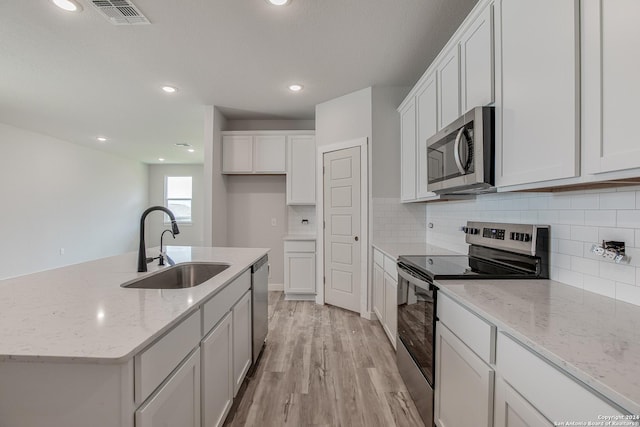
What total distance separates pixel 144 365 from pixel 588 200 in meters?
1.88

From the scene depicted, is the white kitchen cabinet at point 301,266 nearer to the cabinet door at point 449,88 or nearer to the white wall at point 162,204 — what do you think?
the cabinet door at point 449,88

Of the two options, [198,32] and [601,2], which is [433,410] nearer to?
[601,2]

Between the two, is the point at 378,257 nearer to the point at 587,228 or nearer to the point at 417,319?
the point at 417,319

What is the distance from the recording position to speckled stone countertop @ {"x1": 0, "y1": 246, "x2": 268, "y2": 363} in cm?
77

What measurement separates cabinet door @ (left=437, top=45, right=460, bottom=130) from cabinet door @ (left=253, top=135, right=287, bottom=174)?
8.41ft

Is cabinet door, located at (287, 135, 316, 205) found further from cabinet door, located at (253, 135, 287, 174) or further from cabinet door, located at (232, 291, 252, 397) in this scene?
cabinet door, located at (232, 291, 252, 397)

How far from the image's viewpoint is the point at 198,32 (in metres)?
2.29

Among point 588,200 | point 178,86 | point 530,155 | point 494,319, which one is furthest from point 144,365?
point 178,86

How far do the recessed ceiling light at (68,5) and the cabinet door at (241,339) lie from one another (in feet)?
7.70

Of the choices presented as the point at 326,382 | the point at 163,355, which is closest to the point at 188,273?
the point at 163,355

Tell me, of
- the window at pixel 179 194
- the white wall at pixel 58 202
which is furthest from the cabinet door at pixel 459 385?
the window at pixel 179 194

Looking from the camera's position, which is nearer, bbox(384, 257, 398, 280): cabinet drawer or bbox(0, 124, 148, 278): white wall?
bbox(384, 257, 398, 280): cabinet drawer

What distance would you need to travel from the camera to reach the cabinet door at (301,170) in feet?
13.6

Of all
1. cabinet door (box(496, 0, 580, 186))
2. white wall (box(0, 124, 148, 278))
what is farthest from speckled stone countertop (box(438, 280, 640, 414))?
white wall (box(0, 124, 148, 278))
